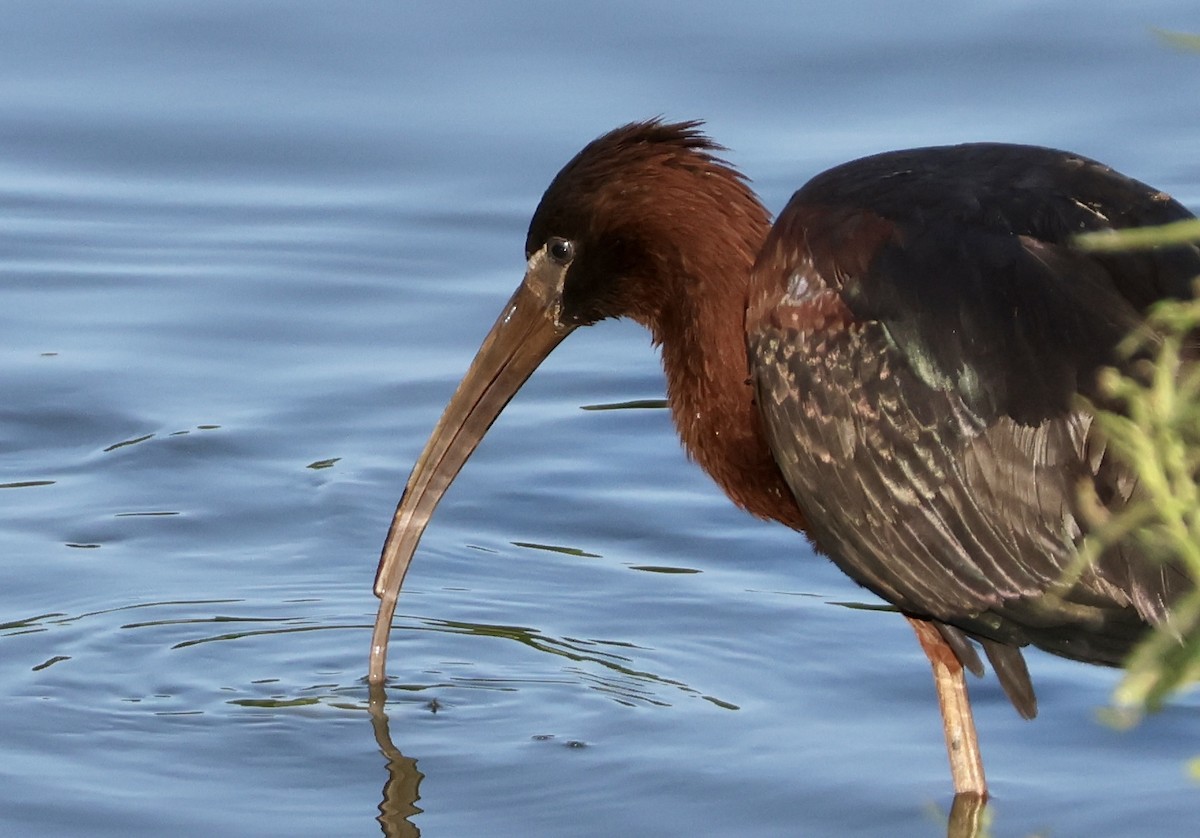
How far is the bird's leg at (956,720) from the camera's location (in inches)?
233

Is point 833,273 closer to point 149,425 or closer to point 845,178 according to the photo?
point 845,178

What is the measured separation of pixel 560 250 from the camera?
6.16 m

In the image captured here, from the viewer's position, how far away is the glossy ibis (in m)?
5.17

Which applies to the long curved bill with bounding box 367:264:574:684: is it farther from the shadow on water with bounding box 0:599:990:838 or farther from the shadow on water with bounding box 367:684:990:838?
the shadow on water with bounding box 367:684:990:838

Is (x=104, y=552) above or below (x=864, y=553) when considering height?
below

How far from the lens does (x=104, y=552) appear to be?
7.37 meters

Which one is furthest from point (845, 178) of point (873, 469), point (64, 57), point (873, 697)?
point (64, 57)

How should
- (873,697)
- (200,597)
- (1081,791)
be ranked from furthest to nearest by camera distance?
1. (200,597)
2. (873,697)
3. (1081,791)

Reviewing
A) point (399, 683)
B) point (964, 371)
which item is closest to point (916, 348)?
point (964, 371)

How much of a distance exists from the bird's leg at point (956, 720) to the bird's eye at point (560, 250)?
127cm

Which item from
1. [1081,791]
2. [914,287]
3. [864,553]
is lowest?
[1081,791]

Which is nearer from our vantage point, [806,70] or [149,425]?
[149,425]

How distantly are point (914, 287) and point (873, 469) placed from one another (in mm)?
455

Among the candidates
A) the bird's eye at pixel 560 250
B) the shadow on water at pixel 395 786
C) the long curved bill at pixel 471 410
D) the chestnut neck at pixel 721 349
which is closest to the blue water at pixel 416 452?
the shadow on water at pixel 395 786
